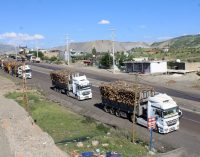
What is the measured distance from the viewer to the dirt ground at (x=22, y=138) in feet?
88.9

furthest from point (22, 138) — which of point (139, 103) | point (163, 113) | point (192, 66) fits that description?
point (192, 66)

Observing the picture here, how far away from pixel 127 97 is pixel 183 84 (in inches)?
1377

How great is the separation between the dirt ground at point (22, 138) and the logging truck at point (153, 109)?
26.2 ft

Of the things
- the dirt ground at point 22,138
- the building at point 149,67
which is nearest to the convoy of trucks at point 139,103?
the dirt ground at point 22,138

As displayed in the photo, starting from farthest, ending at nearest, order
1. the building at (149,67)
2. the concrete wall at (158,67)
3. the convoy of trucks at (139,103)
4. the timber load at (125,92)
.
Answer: the concrete wall at (158,67)
the building at (149,67)
the timber load at (125,92)
the convoy of trucks at (139,103)

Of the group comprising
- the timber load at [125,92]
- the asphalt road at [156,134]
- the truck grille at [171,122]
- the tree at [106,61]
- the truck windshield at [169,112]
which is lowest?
the asphalt road at [156,134]

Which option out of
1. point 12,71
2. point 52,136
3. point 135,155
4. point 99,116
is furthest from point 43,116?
point 12,71

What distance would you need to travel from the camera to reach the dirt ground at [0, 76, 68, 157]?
27094mm

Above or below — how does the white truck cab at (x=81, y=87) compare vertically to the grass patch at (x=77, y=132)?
above

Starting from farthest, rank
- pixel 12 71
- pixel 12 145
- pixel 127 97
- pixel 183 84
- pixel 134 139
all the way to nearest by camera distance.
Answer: pixel 12 71 → pixel 183 84 → pixel 127 97 → pixel 134 139 → pixel 12 145

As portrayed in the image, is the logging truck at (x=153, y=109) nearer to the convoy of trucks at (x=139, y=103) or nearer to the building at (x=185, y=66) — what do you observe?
the convoy of trucks at (x=139, y=103)

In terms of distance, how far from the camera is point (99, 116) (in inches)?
1677

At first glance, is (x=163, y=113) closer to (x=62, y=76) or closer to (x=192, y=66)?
(x=62, y=76)

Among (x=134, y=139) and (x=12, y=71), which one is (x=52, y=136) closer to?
(x=134, y=139)
